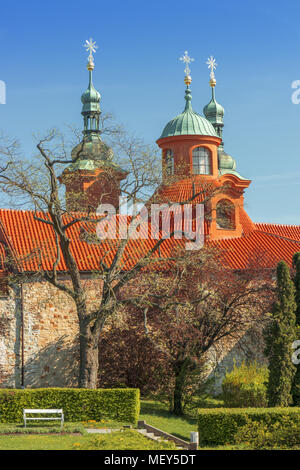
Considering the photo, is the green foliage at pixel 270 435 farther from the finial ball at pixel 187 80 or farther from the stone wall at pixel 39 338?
the finial ball at pixel 187 80

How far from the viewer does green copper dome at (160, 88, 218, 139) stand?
3547cm

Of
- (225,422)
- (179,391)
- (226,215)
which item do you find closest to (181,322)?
(179,391)

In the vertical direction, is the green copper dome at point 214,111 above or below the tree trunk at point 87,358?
above

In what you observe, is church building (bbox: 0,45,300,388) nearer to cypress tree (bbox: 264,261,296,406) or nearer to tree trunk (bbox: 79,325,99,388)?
tree trunk (bbox: 79,325,99,388)

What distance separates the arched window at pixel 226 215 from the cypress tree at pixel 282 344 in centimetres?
1267

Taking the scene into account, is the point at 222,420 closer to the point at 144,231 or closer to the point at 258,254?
the point at 258,254

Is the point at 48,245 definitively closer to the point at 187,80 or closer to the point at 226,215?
the point at 226,215

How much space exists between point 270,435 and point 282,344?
5.23 metres

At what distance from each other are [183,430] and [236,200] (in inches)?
637

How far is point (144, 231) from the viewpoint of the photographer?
102ft

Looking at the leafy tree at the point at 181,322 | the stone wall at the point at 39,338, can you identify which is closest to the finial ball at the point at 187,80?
the leafy tree at the point at 181,322

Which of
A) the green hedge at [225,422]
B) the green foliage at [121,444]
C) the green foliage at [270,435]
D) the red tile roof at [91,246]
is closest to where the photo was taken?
the green foliage at [121,444]

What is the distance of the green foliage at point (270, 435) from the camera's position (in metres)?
16.5

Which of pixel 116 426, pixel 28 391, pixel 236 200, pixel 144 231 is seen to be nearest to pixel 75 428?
pixel 116 426
